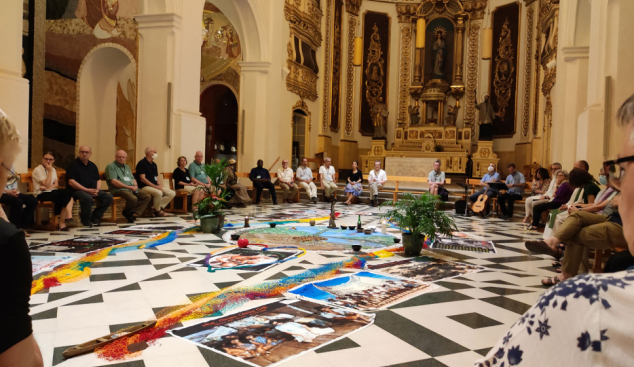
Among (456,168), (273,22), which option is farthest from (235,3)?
(456,168)

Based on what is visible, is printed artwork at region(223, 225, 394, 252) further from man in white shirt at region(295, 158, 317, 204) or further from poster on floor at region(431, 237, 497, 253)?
man in white shirt at region(295, 158, 317, 204)

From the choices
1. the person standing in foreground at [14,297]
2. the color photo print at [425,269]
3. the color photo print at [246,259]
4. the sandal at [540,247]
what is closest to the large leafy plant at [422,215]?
the color photo print at [425,269]

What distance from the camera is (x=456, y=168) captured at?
18.3 m

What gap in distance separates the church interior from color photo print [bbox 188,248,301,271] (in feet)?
0.18

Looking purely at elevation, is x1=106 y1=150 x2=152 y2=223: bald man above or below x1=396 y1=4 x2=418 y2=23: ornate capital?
below

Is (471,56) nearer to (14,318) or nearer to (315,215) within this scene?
(315,215)

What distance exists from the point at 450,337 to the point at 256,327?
122cm

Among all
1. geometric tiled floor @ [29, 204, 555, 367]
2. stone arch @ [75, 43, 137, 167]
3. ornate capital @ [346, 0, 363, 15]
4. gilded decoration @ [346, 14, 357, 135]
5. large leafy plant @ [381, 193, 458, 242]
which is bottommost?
geometric tiled floor @ [29, 204, 555, 367]

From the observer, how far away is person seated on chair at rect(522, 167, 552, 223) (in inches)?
369

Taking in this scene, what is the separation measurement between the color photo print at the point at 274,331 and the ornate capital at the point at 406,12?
64.6 ft

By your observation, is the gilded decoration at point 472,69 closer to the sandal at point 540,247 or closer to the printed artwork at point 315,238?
the printed artwork at point 315,238

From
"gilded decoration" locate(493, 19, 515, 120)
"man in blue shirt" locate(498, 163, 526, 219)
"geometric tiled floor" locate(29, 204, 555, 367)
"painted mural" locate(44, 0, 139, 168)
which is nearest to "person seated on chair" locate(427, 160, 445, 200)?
"man in blue shirt" locate(498, 163, 526, 219)

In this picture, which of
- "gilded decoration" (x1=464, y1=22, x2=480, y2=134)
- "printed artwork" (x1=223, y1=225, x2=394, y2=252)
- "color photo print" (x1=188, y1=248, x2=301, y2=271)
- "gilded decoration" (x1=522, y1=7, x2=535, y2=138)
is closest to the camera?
"color photo print" (x1=188, y1=248, x2=301, y2=271)

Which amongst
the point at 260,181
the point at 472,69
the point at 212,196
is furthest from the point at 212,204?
the point at 472,69
